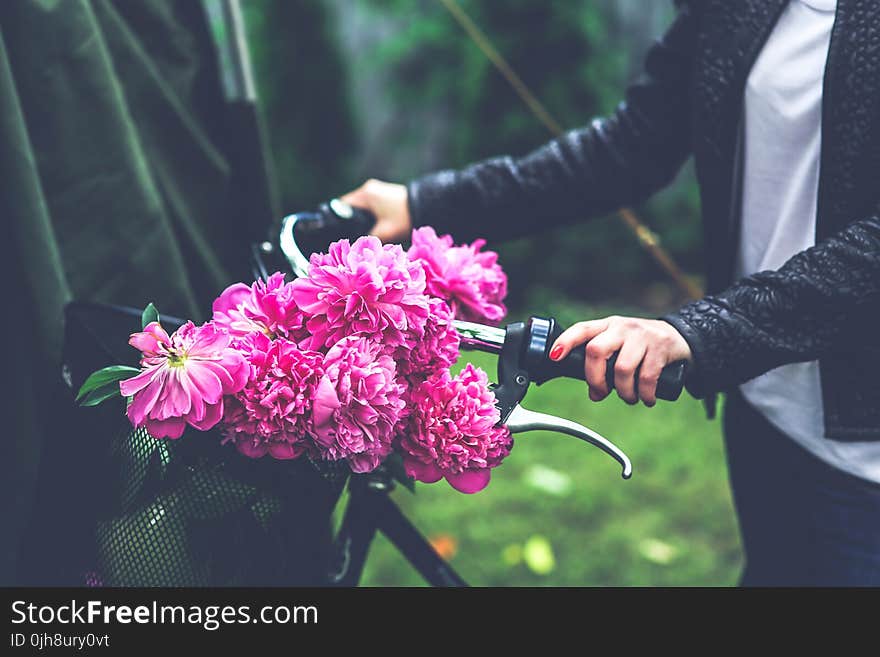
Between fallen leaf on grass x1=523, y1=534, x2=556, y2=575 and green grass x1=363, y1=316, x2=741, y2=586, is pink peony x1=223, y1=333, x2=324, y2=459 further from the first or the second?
fallen leaf on grass x1=523, y1=534, x2=556, y2=575

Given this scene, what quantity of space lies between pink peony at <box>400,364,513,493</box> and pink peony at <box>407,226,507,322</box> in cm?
18

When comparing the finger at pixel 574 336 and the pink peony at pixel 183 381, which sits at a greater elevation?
the pink peony at pixel 183 381

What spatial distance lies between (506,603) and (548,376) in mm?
308

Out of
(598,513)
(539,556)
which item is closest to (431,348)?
(539,556)

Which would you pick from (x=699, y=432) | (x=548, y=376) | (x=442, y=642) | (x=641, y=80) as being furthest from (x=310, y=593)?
(x=699, y=432)

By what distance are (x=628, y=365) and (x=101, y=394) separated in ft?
2.03

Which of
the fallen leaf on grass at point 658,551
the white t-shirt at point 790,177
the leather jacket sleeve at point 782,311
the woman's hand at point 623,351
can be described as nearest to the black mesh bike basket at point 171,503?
the woman's hand at point 623,351

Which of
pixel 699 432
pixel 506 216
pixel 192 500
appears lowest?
pixel 699 432

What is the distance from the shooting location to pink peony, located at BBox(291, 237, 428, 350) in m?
0.98

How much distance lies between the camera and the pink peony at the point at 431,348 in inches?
40.3

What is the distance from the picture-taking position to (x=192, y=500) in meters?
1.05

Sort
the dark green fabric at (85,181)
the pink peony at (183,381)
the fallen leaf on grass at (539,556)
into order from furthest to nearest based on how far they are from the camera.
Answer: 1. the fallen leaf on grass at (539,556)
2. the dark green fabric at (85,181)
3. the pink peony at (183,381)

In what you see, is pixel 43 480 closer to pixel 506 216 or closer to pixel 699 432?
pixel 506 216

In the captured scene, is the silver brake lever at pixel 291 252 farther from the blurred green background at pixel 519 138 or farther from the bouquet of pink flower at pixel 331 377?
the blurred green background at pixel 519 138
